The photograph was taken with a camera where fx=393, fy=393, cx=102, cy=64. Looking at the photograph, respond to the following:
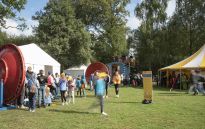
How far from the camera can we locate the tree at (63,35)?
4831 centimetres

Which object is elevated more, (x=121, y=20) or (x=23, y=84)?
(x=121, y=20)

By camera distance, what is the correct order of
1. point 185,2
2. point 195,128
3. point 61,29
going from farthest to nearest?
point 185,2 < point 61,29 < point 195,128

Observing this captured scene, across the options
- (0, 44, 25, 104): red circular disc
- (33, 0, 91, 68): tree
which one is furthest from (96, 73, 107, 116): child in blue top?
(33, 0, 91, 68): tree

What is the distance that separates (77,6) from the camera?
55938 mm

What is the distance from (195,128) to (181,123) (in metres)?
0.98

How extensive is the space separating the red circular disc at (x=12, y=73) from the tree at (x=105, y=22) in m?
38.9

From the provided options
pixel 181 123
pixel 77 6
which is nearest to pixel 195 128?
pixel 181 123

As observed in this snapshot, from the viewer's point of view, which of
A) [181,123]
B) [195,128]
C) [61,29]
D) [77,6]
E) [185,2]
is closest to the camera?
[195,128]

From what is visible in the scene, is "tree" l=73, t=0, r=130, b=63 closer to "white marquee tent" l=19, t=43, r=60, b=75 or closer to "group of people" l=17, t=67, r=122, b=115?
"white marquee tent" l=19, t=43, r=60, b=75

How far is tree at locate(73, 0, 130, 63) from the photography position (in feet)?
184

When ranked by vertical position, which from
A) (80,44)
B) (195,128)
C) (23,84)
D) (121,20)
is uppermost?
(121,20)

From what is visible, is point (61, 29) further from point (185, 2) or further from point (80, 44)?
point (185, 2)

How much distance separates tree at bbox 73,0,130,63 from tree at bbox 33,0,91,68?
208 inches

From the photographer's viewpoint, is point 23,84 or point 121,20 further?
point 121,20
